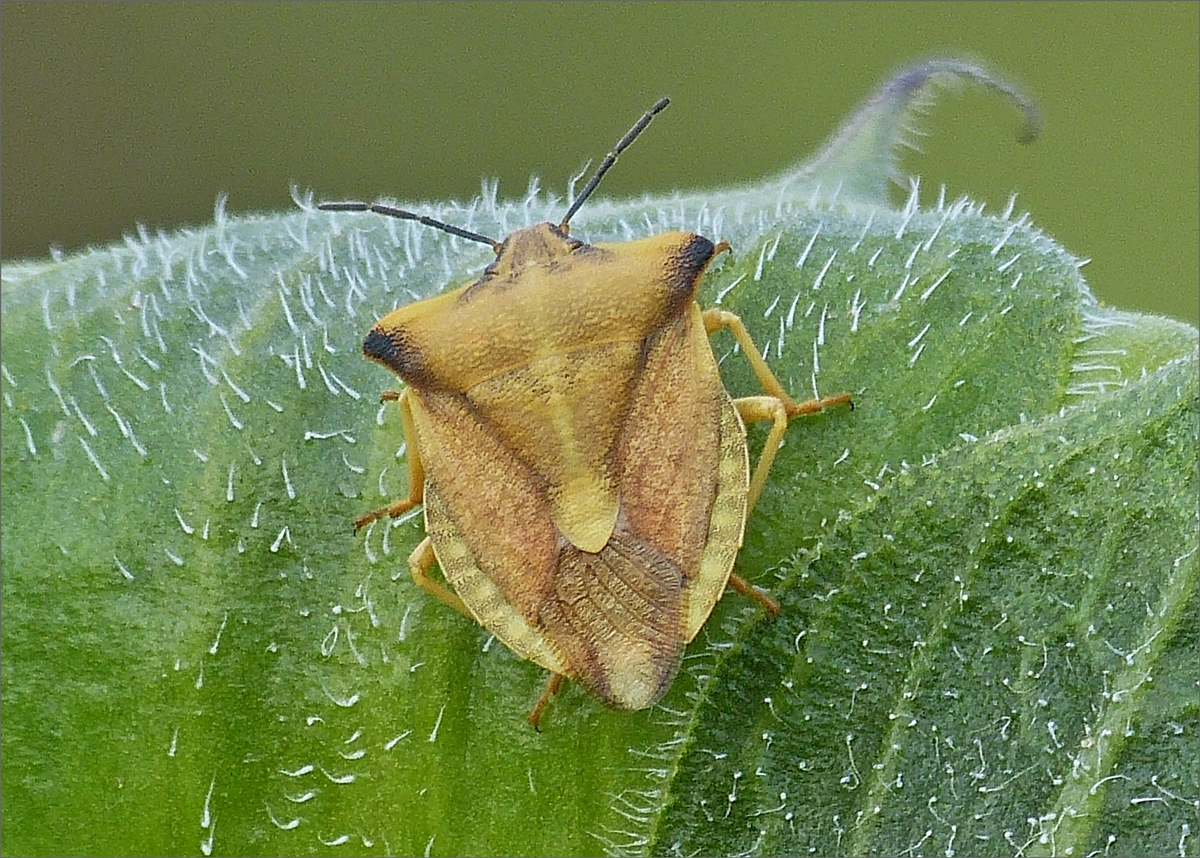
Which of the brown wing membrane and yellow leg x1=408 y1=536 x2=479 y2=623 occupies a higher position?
yellow leg x1=408 y1=536 x2=479 y2=623

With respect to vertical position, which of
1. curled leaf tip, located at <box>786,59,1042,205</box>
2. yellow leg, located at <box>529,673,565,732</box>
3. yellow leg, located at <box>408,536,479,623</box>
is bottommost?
yellow leg, located at <box>529,673,565,732</box>

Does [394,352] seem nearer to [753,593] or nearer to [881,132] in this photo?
[753,593]

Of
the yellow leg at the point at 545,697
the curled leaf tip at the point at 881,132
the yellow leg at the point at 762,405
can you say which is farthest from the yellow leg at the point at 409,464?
the curled leaf tip at the point at 881,132

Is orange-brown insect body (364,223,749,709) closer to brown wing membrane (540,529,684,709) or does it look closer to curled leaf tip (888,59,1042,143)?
brown wing membrane (540,529,684,709)

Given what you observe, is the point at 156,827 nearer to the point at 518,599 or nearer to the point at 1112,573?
the point at 518,599

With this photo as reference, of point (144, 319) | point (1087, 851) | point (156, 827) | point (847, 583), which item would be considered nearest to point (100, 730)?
point (156, 827)

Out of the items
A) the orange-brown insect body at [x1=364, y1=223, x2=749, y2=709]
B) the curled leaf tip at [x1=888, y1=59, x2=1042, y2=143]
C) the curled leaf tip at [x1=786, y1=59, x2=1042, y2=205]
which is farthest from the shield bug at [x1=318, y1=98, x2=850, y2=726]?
the curled leaf tip at [x1=888, y1=59, x2=1042, y2=143]
